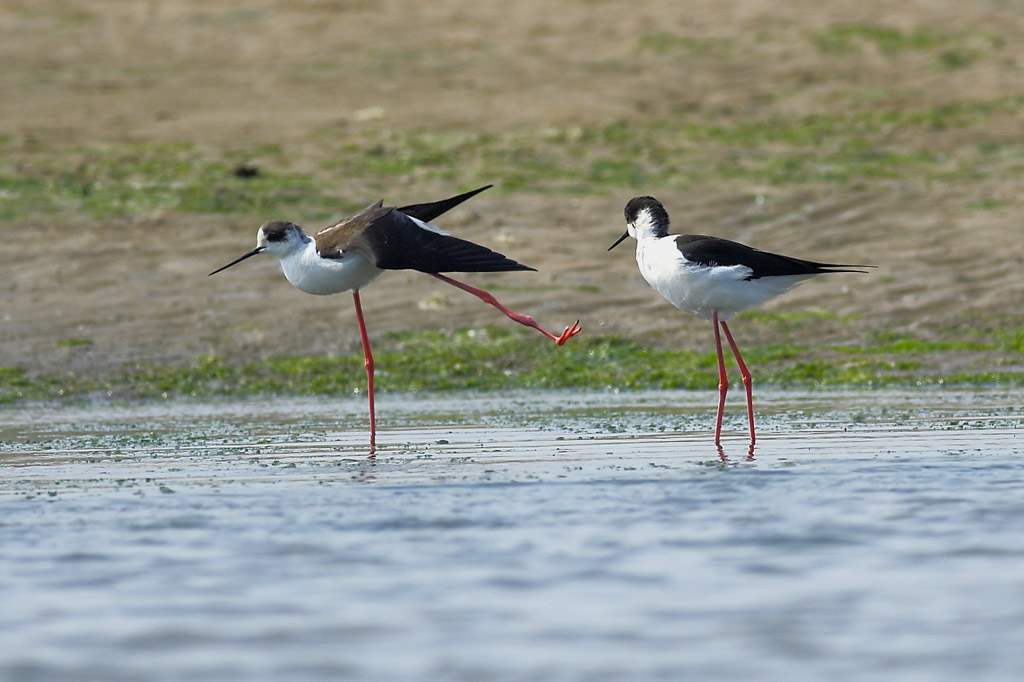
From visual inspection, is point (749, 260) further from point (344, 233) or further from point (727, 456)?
point (344, 233)

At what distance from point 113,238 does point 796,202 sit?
6.05 meters

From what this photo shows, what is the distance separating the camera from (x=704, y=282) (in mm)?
8438

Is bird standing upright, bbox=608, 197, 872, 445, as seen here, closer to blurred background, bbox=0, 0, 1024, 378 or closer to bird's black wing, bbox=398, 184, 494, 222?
bird's black wing, bbox=398, 184, 494, 222

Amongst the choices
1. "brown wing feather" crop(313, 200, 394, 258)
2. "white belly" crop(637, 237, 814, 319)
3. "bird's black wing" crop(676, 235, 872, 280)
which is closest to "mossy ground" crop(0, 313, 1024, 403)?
"brown wing feather" crop(313, 200, 394, 258)

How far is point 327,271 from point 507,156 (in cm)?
670

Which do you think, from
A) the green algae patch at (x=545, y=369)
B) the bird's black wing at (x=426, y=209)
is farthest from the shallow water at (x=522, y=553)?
the green algae patch at (x=545, y=369)

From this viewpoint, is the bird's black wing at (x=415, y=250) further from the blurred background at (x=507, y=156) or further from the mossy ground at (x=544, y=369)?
the blurred background at (x=507, y=156)

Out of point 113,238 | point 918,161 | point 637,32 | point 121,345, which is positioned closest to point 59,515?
point 121,345

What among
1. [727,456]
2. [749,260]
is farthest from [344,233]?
[727,456]

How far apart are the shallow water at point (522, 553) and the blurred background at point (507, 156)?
11.8 feet

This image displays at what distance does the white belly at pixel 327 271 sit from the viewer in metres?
8.93

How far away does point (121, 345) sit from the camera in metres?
11.5

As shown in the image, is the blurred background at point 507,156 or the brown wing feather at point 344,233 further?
the blurred background at point 507,156

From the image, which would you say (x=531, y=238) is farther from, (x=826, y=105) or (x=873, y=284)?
(x=826, y=105)
